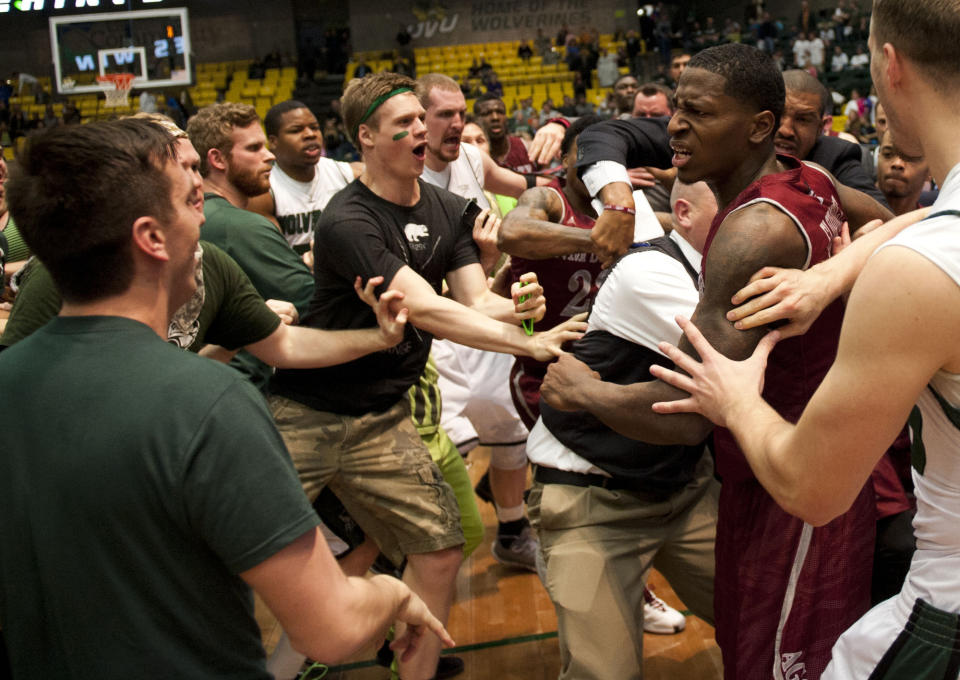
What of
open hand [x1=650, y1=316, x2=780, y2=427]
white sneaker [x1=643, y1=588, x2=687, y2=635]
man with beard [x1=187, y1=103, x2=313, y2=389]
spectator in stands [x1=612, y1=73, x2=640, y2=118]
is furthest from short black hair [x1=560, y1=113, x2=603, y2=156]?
spectator in stands [x1=612, y1=73, x2=640, y2=118]

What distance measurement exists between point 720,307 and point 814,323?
13.0 inches

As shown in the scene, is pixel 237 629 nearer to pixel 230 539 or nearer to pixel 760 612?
pixel 230 539

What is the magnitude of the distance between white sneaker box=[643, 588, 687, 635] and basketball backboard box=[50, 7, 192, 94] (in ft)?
43.1

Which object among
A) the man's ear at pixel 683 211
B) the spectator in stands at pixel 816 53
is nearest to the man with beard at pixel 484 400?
the man's ear at pixel 683 211

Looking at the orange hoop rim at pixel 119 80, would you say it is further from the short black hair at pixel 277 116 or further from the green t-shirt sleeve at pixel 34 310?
the green t-shirt sleeve at pixel 34 310

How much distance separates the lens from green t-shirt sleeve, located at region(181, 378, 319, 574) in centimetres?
144

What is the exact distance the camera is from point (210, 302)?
269 centimetres

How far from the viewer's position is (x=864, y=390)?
1450mm

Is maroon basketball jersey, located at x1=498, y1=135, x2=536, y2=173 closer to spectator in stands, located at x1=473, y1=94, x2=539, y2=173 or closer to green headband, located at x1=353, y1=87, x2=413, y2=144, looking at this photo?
spectator in stands, located at x1=473, y1=94, x2=539, y2=173

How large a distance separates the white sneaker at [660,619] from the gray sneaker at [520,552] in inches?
35.5

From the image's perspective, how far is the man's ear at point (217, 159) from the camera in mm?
4023

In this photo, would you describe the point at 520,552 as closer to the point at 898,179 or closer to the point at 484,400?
the point at 484,400

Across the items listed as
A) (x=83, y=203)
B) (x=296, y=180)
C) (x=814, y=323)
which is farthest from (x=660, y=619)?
(x=83, y=203)

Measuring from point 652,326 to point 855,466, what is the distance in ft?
3.61
